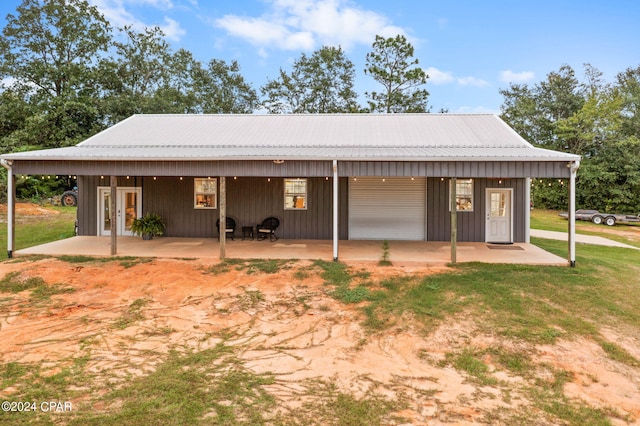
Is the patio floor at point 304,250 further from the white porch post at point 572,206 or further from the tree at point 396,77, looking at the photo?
the tree at point 396,77

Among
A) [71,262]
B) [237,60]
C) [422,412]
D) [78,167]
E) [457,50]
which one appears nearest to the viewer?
[422,412]

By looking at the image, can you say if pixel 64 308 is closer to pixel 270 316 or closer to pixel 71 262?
pixel 71 262

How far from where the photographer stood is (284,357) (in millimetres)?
4590

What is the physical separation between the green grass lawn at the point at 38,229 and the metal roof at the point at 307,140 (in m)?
3.34

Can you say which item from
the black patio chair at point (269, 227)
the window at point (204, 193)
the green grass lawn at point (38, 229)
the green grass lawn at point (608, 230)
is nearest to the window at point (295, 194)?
the black patio chair at point (269, 227)

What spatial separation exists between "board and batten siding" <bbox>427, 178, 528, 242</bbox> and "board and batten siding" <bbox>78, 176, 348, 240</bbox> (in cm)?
A: 310

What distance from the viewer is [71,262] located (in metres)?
8.88

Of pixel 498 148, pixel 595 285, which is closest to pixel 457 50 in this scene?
pixel 498 148

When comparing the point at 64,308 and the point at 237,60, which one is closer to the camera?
the point at 64,308

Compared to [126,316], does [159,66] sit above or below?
above

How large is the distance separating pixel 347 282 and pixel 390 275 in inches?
42.2

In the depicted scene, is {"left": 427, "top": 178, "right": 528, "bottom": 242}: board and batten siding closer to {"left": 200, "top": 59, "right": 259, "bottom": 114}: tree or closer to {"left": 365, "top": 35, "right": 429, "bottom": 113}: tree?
{"left": 365, "top": 35, "right": 429, "bottom": 113}: tree

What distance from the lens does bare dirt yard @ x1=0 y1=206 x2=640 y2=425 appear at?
3.50 m

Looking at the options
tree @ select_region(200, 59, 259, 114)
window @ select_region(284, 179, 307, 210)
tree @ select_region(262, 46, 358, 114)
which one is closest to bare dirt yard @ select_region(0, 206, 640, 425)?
window @ select_region(284, 179, 307, 210)
